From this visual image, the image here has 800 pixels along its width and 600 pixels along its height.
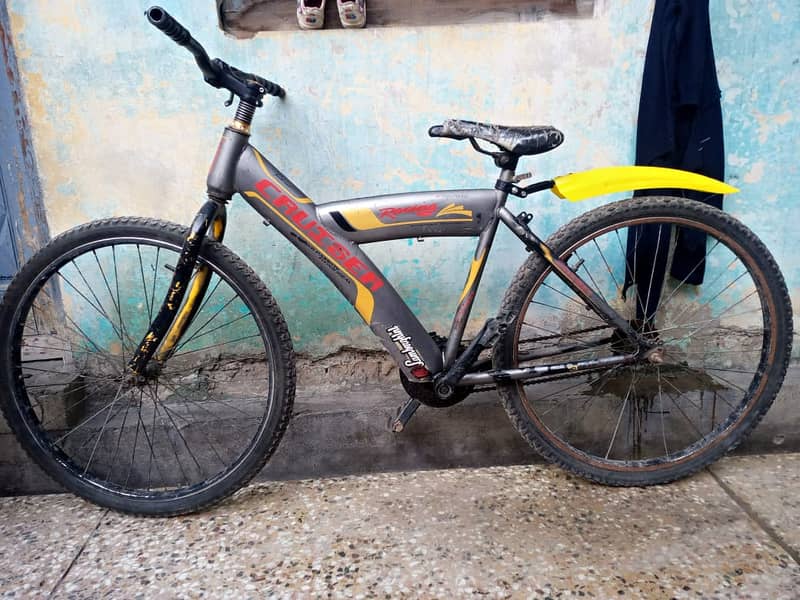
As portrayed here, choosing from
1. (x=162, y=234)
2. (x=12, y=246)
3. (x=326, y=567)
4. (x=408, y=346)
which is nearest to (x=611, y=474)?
(x=408, y=346)

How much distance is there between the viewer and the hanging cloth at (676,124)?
2.21 metres

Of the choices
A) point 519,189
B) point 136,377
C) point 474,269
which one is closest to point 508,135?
point 519,189

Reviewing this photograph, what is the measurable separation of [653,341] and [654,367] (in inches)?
9.6

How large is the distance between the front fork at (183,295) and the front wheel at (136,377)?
45mm

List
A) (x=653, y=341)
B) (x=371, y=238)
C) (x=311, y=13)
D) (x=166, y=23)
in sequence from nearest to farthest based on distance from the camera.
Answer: (x=166, y=23), (x=371, y=238), (x=653, y=341), (x=311, y=13)

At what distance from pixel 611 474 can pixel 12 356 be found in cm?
227

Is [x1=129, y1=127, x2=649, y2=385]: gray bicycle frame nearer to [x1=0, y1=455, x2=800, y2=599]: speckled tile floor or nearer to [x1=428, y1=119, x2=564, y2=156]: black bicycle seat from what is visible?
[x1=428, y1=119, x2=564, y2=156]: black bicycle seat

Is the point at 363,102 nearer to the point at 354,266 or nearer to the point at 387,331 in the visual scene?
the point at 354,266

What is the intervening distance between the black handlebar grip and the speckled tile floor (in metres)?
1.64

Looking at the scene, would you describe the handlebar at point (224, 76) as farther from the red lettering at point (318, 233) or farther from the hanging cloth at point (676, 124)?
the hanging cloth at point (676, 124)

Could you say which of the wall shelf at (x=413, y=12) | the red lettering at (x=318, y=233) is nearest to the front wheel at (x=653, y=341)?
the red lettering at (x=318, y=233)

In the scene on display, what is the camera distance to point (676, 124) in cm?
229

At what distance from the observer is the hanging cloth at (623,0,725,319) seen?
221 centimetres

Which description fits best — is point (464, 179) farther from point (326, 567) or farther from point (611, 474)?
point (326, 567)
